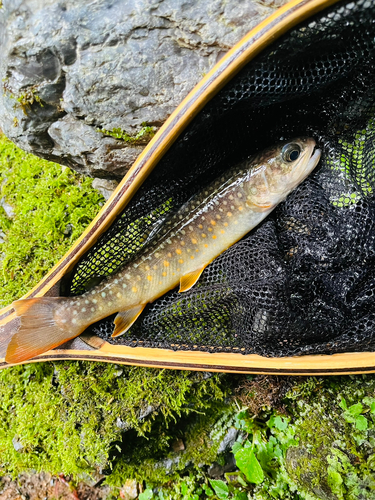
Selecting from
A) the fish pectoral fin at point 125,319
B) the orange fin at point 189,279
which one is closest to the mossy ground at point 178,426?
the fish pectoral fin at point 125,319

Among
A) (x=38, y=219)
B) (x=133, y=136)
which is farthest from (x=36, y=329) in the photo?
(x=133, y=136)

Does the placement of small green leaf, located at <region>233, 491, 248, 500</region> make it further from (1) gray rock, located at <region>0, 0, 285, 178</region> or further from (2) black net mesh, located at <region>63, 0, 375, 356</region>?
(1) gray rock, located at <region>0, 0, 285, 178</region>

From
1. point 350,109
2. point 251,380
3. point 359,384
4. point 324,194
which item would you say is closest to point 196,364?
point 251,380

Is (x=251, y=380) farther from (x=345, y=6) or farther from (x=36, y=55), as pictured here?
(x=36, y=55)

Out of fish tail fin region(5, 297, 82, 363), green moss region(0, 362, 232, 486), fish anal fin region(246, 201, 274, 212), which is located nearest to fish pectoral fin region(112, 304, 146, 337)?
fish tail fin region(5, 297, 82, 363)

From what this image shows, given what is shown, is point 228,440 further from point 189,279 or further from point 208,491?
point 189,279

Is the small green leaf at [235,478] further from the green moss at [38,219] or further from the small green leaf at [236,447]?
the green moss at [38,219]
